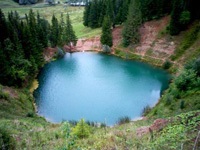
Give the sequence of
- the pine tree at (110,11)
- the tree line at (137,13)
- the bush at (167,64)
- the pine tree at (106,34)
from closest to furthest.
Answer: the bush at (167,64) → the tree line at (137,13) → the pine tree at (106,34) → the pine tree at (110,11)

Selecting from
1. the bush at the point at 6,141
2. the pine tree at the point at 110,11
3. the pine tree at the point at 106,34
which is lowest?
the pine tree at the point at 106,34

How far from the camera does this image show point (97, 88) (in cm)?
4284

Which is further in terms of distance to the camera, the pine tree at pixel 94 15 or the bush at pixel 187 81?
the pine tree at pixel 94 15

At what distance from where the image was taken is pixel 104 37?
60094mm

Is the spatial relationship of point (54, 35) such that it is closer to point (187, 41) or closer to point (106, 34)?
point (106, 34)

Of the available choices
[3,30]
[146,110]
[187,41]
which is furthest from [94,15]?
[146,110]

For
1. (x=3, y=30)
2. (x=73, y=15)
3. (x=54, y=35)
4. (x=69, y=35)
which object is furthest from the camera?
(x=73, y=15)

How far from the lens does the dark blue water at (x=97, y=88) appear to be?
118 feet

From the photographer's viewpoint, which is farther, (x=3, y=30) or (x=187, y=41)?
(x=187, y=41)

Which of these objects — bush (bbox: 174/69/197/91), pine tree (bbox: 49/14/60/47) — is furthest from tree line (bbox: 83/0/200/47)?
bush (bbox: 174/69/197/91)

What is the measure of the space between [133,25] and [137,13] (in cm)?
296

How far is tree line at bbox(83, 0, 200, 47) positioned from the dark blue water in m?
8.61

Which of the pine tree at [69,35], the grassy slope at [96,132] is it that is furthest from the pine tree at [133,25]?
the grassy slope at [96,132]

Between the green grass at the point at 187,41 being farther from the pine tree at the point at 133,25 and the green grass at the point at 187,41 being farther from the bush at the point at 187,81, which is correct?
the bush at the point at 187,81
